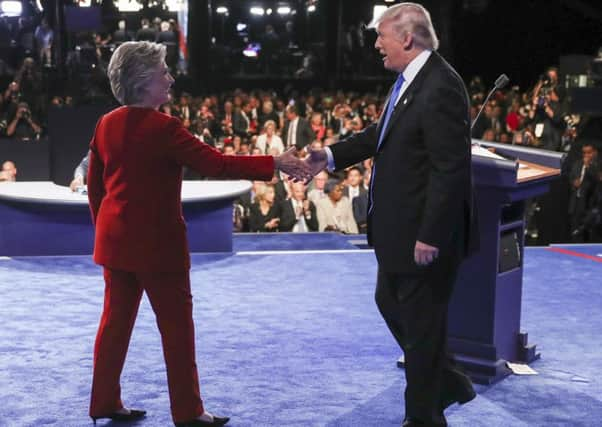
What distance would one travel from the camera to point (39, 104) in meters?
12.4

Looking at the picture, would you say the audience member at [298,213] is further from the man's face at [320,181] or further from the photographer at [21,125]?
the photographer at [21,125]

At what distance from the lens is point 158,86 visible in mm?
2725

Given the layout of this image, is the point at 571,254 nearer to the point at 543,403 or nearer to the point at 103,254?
the point at 543,403

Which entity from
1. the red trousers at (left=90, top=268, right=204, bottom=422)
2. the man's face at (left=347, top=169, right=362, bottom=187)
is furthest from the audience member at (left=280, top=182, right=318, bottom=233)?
the red trousers at (left=90, top=268, right=204, bottom=422)

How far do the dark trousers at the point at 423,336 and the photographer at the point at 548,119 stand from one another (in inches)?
323

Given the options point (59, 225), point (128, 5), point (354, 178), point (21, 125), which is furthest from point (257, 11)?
point (59, 225)

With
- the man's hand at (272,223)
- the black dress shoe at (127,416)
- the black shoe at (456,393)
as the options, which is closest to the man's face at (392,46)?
the black shoe at (456,393)

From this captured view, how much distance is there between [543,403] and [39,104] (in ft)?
33.9

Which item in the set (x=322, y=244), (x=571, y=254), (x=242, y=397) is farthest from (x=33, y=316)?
(x=571, y=254)

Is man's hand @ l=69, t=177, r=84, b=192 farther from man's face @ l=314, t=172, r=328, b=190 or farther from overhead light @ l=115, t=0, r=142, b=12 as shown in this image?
overhead light @ l=115, t=0, r=142, b=12

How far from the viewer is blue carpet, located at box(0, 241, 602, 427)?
3.14 m

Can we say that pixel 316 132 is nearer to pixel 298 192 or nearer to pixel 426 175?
pixel 298 192

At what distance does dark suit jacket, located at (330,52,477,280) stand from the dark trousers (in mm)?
62

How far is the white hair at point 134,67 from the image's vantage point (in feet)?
8.83
